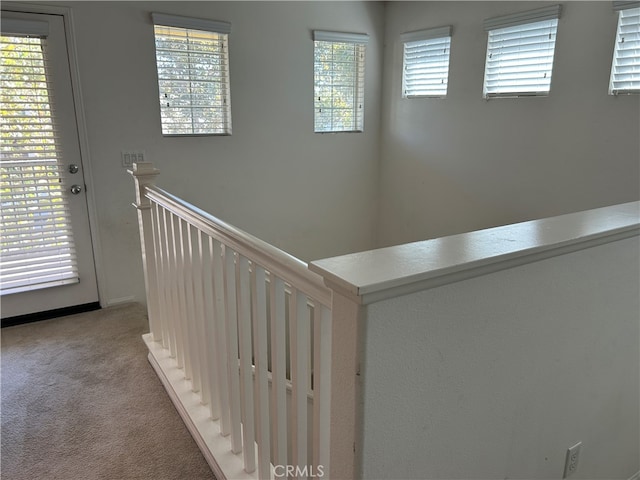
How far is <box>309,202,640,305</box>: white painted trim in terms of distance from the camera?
86cm

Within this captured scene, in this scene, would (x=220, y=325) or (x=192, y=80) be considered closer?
(x=220, y=325)

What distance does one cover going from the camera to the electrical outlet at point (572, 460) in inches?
60.9

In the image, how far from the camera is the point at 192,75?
344 cm

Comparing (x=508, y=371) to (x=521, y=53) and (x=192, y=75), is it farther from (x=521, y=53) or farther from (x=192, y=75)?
(x=192, y=75)

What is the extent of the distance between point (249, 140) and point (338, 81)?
3.36 feet

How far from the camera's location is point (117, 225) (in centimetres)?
336

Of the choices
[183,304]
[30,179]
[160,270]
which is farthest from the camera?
[30,179]

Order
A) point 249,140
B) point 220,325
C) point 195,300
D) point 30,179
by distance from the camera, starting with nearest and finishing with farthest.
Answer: point 220,325 → point 195,300 → point 30,179 → point 249,140

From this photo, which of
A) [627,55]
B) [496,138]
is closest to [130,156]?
[496,138]

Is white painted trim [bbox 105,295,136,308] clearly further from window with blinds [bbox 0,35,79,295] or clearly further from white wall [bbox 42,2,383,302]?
window with blinds [bbox 0,35,79,295]

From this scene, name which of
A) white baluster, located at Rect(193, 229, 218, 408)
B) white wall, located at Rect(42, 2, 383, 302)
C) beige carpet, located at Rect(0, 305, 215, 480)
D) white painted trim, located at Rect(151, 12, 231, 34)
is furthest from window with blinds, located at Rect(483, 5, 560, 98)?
beige carpet, located at Rect(0, 305, 215, 480)

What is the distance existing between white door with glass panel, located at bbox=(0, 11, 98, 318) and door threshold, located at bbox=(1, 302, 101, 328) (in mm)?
30

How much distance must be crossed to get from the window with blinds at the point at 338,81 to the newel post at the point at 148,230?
2.05 m

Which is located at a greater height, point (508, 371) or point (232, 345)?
point (508, 371)
